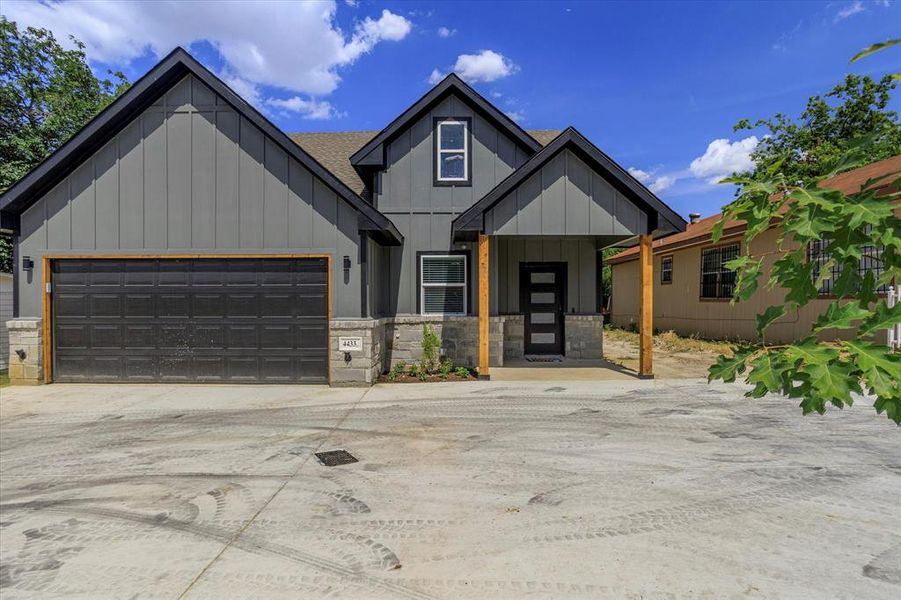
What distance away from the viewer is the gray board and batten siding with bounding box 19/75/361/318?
8922 millimetres

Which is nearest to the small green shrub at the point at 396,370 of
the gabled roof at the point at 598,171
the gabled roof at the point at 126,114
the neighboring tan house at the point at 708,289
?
the gabled roof at the point at 126,114

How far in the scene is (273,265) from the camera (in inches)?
355

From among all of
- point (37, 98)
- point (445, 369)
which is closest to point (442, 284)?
point (445, 369)

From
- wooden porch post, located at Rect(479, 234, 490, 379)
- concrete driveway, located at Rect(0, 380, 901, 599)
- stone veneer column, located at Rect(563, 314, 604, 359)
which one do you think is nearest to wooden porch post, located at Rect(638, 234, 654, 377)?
stone veneer column, located at Rect(563, 314, 604, 359)

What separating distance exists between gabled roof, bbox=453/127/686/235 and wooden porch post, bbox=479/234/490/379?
0.40 m

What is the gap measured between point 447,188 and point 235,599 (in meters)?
9.34

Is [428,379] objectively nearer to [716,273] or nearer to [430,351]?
[430,351]

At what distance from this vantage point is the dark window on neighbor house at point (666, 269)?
62.5ft

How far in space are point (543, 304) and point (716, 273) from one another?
315 inches

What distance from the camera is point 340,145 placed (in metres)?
14.3

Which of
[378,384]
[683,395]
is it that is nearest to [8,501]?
[378,384]

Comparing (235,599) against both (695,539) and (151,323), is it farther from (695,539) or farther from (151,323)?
Result: (151,323)

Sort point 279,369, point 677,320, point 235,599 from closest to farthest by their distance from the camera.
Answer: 1. point 235,599
2. point 279,369
3. point 677,320

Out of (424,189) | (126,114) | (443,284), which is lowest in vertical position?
(443,284)
